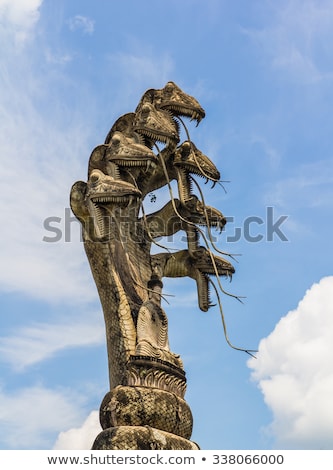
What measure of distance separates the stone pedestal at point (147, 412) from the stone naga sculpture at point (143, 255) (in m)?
0.02

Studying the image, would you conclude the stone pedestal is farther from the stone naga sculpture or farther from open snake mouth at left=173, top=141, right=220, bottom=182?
open snake mouth at left=173, top=141, right=220, bottom=182

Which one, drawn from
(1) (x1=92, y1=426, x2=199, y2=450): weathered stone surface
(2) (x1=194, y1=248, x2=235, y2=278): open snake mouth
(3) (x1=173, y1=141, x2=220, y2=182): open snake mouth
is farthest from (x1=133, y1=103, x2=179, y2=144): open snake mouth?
(1) (x1=92, y1=426, x2=199, y2=450): weathered stone surface

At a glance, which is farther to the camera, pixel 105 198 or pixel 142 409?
pixel 105 198

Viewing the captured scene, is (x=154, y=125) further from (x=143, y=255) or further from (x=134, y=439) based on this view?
(x=134, y=439)

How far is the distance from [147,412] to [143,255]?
3.65 metres

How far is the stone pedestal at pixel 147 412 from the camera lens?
13.8 meters

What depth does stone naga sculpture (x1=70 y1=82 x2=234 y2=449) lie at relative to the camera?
46.7ft

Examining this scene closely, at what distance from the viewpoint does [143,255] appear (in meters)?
16.9

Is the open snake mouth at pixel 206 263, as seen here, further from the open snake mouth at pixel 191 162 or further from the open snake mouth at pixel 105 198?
the open snake mouth at pixel 105 198

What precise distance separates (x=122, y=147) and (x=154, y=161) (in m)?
0.66

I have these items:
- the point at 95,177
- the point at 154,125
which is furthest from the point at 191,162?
the point at 95,177

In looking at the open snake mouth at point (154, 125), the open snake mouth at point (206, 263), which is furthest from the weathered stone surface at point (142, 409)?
the open snake mouth at point (154, 125)
